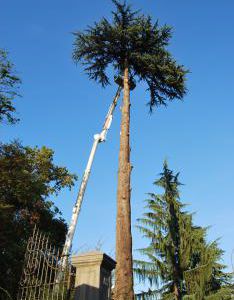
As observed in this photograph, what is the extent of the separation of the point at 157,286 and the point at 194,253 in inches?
86.4

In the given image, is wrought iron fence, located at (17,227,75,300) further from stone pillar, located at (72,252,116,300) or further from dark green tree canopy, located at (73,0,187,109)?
dark green tree canopy, located at (73,0,187,109)

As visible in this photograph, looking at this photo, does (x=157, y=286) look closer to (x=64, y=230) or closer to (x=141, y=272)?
(x=141, y=272)

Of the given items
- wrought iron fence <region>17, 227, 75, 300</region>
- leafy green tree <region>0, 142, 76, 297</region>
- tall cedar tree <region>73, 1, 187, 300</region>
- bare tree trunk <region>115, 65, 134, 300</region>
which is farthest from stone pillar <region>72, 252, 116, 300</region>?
leafy green tree <region>0, 142, 76, 297</region>

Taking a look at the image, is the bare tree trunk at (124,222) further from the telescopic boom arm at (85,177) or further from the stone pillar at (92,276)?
the telescopic boom arm at (85,177)

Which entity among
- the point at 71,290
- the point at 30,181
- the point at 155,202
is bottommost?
the point at 71,290

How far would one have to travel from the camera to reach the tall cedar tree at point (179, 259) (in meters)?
→ 14.9

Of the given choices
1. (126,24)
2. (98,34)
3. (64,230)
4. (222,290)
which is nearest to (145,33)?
(126,24)

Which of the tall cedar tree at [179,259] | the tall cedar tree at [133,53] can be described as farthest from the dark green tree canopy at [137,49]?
the tall cedar tree at [179,259]

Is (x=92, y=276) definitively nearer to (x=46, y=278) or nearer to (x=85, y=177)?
(x=46, y=278)

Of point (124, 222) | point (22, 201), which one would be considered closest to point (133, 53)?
point (124, 222)

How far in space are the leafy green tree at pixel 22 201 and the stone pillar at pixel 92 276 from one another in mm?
10607

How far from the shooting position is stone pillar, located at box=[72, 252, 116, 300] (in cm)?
709

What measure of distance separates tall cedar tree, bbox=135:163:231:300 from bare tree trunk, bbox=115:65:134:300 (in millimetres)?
6153

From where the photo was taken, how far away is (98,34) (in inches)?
556
